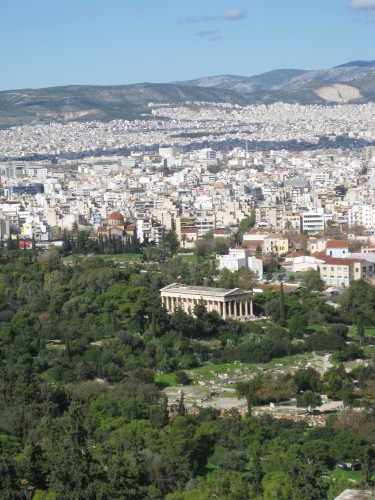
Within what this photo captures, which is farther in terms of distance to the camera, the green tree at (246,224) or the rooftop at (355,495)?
the green tree at (246,224)

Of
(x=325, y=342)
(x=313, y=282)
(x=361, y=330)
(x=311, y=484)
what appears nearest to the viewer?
(x=311, y=484)

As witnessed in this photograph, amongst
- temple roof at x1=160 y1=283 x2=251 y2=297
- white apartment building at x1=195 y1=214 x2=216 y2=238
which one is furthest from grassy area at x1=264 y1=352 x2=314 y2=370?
white apartment building at x1=195 y1=214 x2=216 y2=238

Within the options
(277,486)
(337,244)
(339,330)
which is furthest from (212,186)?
(277,486)

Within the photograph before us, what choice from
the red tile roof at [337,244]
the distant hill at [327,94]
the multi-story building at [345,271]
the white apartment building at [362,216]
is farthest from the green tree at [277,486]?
the distant hill at [327,94]

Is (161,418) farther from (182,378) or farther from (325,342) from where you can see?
(325,342)

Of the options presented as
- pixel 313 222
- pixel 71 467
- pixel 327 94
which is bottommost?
pixel 313 222

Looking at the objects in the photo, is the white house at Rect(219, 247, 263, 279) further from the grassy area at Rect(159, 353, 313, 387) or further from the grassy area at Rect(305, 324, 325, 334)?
the grassy area at Rect(159, 353, 313, 387)

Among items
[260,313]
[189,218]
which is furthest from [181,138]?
[260,313]

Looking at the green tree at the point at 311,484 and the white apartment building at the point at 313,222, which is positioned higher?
the green tree at the point at 311,484

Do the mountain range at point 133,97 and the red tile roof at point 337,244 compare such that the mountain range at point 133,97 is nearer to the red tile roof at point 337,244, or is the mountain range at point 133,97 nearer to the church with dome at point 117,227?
the church with dome at point 117,227
